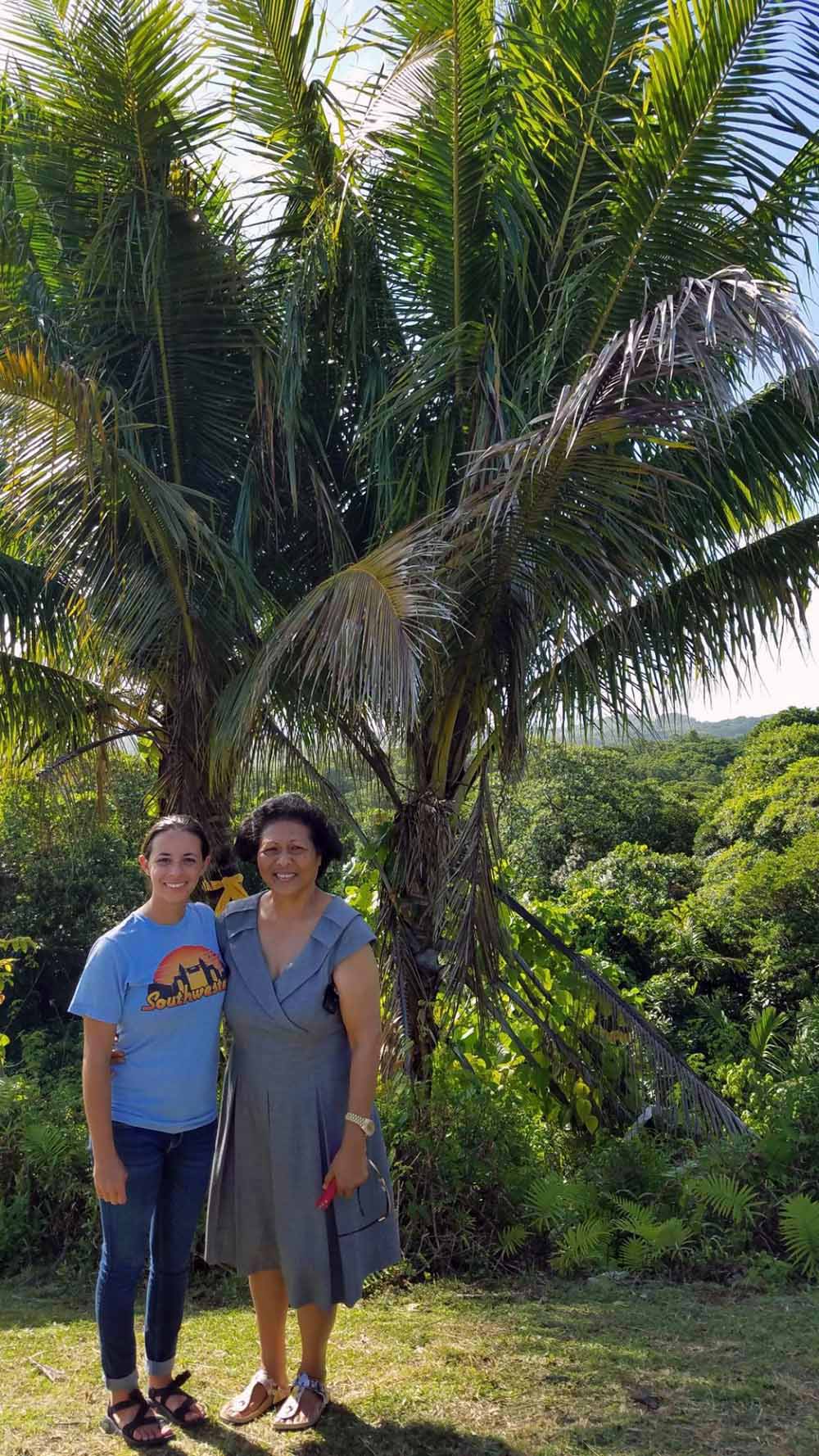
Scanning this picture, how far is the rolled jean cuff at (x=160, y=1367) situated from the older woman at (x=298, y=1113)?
0.69 ft

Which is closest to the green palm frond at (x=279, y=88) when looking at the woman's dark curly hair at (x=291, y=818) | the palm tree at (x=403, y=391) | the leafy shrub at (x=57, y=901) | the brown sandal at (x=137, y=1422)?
the palm tree at (x=403, y=391)

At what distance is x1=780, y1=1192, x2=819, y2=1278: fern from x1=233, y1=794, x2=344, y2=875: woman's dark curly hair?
9.33 feet

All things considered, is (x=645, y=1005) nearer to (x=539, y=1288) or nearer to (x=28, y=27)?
(x=539, y=1288)

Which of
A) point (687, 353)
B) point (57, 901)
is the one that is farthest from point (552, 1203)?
point (57, 901)

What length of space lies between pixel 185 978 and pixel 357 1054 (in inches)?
20.2

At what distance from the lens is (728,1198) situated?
532 cm

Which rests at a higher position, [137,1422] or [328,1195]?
[328,1195]

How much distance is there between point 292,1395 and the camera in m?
3.44

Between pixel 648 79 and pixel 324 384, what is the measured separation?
2134 mm

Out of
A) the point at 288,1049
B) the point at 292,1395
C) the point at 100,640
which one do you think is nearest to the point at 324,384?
the point at 100,640

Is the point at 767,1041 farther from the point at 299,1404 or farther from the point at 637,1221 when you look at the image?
the point at 299,1404

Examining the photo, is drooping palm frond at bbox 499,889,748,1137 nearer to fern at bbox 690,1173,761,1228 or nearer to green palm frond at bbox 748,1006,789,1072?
green palm frond at bbox 748,1006,789,1072

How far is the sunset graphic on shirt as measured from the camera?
326cm

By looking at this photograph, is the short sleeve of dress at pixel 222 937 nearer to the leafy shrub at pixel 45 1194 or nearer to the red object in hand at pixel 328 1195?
the red object in hand at pixel 328 1195
